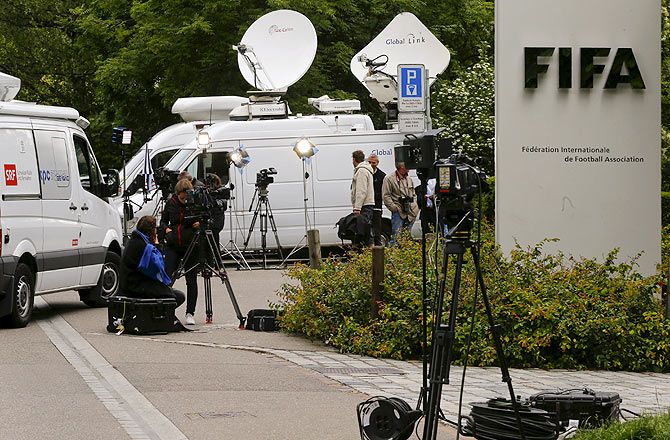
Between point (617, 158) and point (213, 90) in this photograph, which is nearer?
point (617, 158)

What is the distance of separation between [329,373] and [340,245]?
51.3 ft

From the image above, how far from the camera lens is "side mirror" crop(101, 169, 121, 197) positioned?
65.0 feet

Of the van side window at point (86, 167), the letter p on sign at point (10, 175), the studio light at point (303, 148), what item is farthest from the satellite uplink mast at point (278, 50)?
the letter p on sign at point (10, 175)

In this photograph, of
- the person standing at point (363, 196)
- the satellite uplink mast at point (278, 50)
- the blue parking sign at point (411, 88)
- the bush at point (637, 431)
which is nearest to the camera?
the bush at point (637, 431)

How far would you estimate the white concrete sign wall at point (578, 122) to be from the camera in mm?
14898

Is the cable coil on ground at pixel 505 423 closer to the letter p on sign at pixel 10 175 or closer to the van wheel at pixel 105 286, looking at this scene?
the letter p on sign at pixel 10 175

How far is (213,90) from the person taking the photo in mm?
37812

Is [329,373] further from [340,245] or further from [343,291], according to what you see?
[340,245]

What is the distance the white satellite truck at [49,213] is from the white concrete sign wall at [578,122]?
18.6 ft

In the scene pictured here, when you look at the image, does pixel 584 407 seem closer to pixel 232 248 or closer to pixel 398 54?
pixel 232 248

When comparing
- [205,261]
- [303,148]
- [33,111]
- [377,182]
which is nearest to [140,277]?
[205,261]

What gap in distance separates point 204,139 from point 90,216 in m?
8.21

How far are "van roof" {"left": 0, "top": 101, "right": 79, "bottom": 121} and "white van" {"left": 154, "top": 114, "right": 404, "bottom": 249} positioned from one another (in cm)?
850

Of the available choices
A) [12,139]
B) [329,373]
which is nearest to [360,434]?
[329,373]
